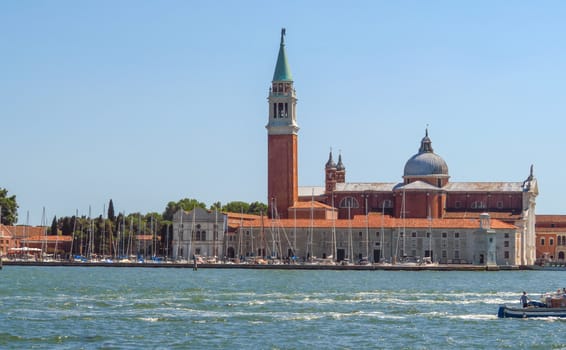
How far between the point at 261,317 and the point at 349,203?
7432 cm

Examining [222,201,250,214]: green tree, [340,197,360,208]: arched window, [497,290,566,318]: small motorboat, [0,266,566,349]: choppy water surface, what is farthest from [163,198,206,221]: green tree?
[497,290,566,318]: small motorboat

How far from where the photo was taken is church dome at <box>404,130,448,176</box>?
370ft

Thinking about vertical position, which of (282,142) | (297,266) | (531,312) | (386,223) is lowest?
(531,312)

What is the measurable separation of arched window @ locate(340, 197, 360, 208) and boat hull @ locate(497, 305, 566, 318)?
7353cm

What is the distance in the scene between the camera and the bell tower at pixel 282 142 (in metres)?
109

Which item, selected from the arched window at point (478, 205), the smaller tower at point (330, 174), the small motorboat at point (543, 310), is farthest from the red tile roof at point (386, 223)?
the small motorboat at point (543, 310)

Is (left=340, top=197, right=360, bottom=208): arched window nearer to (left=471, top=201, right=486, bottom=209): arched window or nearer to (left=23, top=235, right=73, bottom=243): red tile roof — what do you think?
(left=471, top=201, right=486, bottom=209): arched window

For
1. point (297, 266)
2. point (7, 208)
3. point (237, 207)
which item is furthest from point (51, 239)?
point (297, 266)

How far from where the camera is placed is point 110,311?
44.0 m

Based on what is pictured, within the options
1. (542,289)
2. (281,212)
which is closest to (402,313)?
(542,289)

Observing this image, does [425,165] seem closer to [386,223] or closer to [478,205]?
[478,205]

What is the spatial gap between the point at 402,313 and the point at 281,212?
212ft

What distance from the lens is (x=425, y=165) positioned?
11288cm

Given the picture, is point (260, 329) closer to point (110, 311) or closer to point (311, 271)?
point (110, 311)
